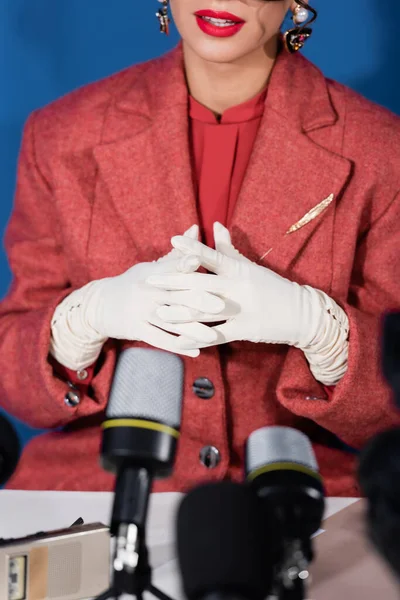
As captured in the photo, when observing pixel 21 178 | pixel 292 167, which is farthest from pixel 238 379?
pixel 21 178

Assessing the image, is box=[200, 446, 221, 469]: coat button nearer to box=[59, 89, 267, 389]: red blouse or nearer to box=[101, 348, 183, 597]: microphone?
box=[59, 89, 267, 389]: red blouse

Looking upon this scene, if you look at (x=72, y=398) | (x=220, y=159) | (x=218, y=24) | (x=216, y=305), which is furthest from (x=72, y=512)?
(x=218, y=24)

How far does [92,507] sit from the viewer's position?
114 cm

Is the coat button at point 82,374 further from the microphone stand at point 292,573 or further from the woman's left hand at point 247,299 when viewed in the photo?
the microphone stand at point 292,573

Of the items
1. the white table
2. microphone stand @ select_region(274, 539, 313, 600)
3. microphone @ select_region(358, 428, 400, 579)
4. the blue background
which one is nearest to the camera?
microphone @ select_region(358, 428, 400, 579)

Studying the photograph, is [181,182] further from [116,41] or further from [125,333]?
[116,41]

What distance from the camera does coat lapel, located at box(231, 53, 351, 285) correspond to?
4.11 ft

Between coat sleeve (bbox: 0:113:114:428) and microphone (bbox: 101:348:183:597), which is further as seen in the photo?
coat sleeve (bbox: 0:113:114:428)

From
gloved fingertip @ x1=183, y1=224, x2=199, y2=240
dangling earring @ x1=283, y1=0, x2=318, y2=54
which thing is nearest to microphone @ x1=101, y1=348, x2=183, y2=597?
gloved fingertip @ x1=183, y1=224, x2=199, y2=240

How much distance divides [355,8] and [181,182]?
1.61 ft

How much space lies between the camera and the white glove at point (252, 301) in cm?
111

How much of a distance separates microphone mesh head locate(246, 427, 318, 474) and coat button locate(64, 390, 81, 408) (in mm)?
429

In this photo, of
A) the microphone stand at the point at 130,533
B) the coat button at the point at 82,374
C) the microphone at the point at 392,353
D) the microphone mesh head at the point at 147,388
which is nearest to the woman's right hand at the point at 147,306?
the coat button at the point at 82,374

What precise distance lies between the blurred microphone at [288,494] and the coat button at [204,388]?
0.37 metres
